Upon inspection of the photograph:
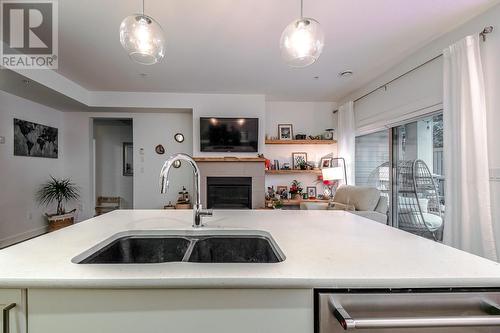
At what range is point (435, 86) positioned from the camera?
109 inches

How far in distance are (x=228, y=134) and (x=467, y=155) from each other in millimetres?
3379

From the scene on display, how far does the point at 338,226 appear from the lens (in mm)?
1242

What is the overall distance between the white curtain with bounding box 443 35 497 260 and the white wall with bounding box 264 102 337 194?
283 cm

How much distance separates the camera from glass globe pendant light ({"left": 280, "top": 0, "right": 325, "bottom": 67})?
1442 millimetres

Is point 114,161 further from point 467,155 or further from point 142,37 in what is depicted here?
point 467,155

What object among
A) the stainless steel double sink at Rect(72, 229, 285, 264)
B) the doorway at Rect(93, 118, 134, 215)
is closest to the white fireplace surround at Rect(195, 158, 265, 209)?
the doorway at Rect(93, 118, 134, 215)

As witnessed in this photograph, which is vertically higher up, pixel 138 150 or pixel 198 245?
pixel 138 150

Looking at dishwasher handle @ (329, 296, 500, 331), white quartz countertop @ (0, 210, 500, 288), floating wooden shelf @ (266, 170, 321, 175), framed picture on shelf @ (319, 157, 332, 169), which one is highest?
framed picture on shelf @ (319, 157, 332, 169)

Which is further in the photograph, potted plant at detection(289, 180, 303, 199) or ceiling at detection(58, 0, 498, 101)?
potted plant at detection(289, 180, 303, 199)

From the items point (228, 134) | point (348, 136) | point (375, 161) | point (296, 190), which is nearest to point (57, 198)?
point (228, 134)

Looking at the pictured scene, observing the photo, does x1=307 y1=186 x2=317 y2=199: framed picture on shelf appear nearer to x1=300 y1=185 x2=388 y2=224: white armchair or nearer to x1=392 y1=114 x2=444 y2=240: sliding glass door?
x1=300 y1=185 x2=388 y2=224: white armchair

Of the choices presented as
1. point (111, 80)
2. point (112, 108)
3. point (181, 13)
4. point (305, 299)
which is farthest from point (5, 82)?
point (305, 299)

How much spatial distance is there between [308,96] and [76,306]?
4792 mm

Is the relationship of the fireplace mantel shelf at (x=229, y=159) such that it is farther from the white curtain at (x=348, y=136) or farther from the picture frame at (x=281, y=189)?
the white curtain at (x=348, y=136)
